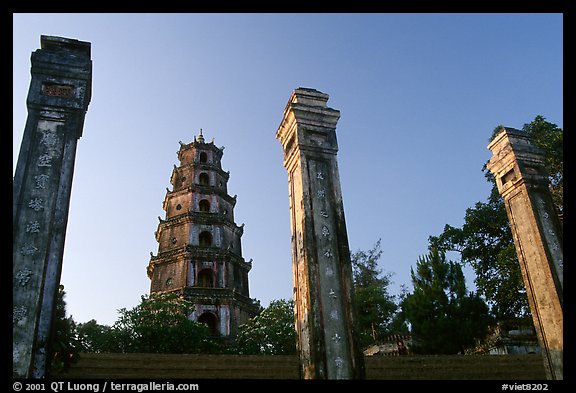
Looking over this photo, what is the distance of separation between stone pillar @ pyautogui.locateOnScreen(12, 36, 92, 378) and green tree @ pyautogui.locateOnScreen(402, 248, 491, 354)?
52.5 feet


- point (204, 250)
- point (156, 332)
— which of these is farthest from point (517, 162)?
point (204, 250)

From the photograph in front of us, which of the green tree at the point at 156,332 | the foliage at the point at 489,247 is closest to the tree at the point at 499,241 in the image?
the foliage at the point at 489,247

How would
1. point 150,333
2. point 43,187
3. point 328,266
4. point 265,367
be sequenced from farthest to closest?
point 150,333 < point 265,367 < point 328,266 < point 43,187

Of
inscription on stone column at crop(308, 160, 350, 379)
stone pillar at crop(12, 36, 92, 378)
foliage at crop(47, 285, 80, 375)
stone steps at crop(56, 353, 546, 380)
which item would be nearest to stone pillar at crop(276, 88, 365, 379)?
inscription on stone column at crop(308, 160, 350, 379)

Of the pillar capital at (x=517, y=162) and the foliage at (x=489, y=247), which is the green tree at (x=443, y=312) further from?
the pillar capital at (x=517, y=162)

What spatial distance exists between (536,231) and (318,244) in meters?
3.53

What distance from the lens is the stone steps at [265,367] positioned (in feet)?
40.4

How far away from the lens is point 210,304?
21.7 meters

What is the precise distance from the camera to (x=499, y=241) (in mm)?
22156

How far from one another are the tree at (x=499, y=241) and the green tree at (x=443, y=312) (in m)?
0.95

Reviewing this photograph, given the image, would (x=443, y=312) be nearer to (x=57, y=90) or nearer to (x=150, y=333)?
(x=150, y=333)

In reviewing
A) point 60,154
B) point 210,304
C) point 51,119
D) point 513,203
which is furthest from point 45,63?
point 210,304

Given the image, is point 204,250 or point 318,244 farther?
point 204,250
